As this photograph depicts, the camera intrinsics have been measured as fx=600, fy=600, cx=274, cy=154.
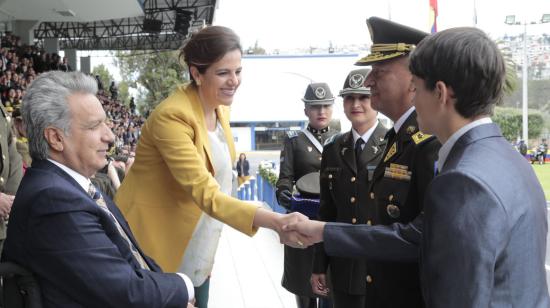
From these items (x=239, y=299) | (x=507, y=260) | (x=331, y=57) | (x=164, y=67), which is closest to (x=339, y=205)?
(x=507, y=260)

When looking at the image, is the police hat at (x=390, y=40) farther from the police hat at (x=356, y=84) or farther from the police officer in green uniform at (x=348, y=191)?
the police hat at (x=356, y=84)

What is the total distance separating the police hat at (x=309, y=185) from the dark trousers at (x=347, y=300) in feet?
3.41

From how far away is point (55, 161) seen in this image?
1.92 metres

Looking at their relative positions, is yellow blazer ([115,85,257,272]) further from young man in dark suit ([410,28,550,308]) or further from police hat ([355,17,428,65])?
young man in dark suit ([410,28,550,308])

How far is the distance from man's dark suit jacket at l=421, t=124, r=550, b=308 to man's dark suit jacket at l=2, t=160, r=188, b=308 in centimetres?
95

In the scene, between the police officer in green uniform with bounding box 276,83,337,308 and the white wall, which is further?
the white wall

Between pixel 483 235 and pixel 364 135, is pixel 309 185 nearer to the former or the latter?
pixel 364 135

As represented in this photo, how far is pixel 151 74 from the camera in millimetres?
52531

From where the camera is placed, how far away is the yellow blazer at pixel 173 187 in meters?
2.46

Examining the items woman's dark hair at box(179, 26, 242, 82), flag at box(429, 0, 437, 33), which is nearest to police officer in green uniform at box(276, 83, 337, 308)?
woman's dark hair at box(179, 26, 242, 82)

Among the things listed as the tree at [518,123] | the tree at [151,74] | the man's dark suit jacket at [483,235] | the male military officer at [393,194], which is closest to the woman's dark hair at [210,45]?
the male military officer at [393,194]

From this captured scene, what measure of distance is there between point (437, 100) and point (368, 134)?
5.23ft

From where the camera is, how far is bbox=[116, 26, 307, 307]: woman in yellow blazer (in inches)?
96.7

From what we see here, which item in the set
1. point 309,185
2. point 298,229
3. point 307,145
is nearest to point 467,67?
point 298,229
